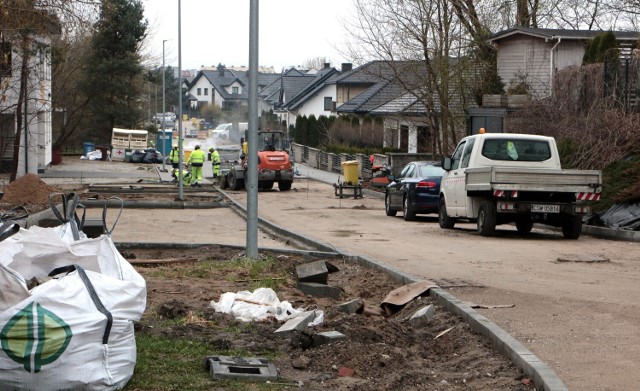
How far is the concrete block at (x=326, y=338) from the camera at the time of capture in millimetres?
8109

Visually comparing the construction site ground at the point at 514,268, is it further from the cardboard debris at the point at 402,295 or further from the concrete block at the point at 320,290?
the concrete block at the point at 320,290

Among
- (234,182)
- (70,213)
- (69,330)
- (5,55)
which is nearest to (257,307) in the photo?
(70,213)

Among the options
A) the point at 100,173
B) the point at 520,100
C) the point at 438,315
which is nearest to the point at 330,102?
the point at 100,173

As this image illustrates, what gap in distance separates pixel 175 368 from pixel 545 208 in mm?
13018

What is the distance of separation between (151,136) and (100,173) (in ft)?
133

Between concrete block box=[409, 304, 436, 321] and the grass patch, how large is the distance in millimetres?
2445

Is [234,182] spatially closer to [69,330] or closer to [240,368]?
[240,368]

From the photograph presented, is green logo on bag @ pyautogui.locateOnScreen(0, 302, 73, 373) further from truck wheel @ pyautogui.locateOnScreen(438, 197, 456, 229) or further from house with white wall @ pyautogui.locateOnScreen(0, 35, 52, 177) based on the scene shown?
truck wheel @ pyautogui.locateOnScreen(438, 197, 456, 229)

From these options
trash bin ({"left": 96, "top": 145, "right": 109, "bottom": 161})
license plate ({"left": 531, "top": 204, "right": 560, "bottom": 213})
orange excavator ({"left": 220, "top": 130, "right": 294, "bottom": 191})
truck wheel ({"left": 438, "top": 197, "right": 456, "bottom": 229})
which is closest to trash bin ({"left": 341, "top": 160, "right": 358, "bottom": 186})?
orange excavator ({"left": 220, "top": 130, "right": 294, "bottom": 191})

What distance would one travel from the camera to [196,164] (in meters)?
42.3

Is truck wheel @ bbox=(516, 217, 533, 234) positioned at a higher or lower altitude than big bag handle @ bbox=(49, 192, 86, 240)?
lower

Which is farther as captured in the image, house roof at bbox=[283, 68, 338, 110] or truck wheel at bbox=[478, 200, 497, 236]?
house roof at bbox=[283, 68, 338, 110]

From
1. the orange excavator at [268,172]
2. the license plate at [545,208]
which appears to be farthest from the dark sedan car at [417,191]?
the orange excavator at [268,172]

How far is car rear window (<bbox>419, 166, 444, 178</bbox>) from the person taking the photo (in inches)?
1049
